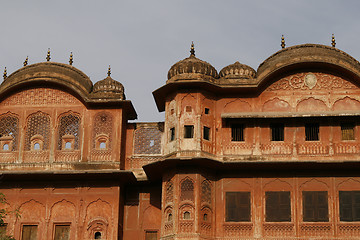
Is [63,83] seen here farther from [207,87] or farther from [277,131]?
[277,131]

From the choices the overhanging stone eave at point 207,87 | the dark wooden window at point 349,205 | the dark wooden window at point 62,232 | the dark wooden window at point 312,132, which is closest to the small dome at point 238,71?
the overhanging stone eave at point 207,87

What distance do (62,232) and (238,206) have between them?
5.59 meters

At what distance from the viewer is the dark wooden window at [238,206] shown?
1923cm

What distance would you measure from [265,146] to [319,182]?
6.50 ft

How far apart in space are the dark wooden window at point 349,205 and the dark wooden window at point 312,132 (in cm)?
191

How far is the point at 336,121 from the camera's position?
1997 centimetres

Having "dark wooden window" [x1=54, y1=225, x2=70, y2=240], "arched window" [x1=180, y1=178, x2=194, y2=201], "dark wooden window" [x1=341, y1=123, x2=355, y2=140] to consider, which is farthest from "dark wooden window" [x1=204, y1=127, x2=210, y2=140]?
"dark wooden window" [x1=54, y1=225, x2=70, y2=240]

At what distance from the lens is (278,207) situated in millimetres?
19266

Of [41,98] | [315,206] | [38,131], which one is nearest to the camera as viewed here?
[315,206]

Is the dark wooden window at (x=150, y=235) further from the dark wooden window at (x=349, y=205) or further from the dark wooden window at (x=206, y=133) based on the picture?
the dark wooden window at (x=349, y=205)

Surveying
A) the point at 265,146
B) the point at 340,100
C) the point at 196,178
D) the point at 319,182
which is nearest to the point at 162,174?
the point at 196,178

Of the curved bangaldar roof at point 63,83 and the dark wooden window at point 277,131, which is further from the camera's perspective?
the curved bangaldar roof at point 63,83

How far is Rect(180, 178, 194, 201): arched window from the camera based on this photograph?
19.0 meters

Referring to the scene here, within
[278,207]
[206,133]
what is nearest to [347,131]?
[278,207]
